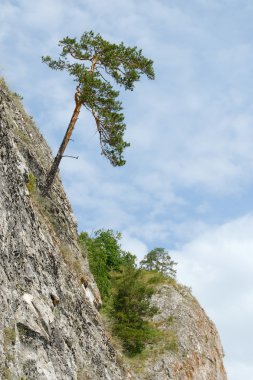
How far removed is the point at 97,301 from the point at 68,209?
22.1ft

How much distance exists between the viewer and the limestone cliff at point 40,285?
1706 centimetres

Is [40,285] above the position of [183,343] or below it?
below

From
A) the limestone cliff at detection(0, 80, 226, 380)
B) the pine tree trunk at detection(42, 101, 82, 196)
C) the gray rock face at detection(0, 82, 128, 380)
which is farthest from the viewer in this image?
the pine tree trunk at detection(42, 101, 82, 196)

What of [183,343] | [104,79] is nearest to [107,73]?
[104,79]

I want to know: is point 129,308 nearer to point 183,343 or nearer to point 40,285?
point 183,343

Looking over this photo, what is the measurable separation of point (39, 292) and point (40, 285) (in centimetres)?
52

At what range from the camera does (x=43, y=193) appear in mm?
28219

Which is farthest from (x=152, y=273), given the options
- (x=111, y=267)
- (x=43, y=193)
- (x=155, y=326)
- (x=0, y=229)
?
(x=0, y=229)

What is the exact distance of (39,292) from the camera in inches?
773

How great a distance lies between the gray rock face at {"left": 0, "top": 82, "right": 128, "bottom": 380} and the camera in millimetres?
16877

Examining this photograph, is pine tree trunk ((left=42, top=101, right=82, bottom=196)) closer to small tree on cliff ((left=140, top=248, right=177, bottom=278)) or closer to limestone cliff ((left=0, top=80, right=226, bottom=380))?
limestone cliff ((left=0, top=80, right=226, bottom=380))

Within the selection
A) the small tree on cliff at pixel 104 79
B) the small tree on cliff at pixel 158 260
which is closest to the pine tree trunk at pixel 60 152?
the small tree on cliff at pixel 104 79

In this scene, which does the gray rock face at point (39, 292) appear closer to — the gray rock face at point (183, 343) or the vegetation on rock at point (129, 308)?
the vegetation on rock at point (129, 308)

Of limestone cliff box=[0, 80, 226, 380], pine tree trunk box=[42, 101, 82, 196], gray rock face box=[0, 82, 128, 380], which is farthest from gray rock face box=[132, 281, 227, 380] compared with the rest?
pine tree trunk box=[42, 101, 82, 196]
